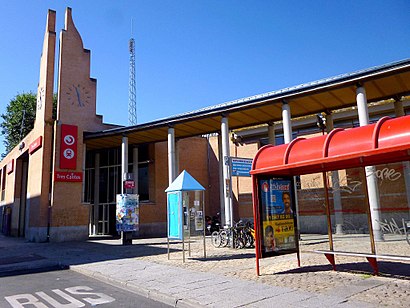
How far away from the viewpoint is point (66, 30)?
994 inches

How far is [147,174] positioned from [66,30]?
11.8 meters

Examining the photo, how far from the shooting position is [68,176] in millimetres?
22734

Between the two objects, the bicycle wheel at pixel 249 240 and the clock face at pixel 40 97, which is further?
the clock face at pixel 40 97

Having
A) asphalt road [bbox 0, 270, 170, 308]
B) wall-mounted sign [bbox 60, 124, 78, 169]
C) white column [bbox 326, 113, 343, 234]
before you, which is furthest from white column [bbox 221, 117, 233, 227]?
wall-mounted sign [bbox 60, 124, 78, 169]

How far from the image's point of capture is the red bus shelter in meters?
6.97

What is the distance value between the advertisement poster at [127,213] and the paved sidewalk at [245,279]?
5.50 meters

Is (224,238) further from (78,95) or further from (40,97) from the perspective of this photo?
(40,97)

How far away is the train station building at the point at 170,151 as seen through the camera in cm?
1730

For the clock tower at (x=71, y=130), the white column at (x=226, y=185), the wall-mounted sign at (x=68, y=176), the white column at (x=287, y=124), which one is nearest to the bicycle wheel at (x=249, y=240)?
the white column at (x=226, y=185)

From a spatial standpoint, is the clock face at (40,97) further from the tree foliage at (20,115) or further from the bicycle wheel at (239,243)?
the tree foliage at (20,115)

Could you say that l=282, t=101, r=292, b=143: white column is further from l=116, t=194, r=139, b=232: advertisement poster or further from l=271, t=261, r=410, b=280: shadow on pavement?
l=116, t=194, r=139, b=232: advertisement poster

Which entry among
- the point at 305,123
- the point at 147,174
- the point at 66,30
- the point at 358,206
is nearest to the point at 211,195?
the point at 147,174

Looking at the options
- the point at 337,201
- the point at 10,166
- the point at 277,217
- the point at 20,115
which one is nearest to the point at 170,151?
the point at 337,201

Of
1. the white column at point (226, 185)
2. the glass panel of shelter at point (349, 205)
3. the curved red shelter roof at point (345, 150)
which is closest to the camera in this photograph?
the curved red shelter roof at point (345, 150)
